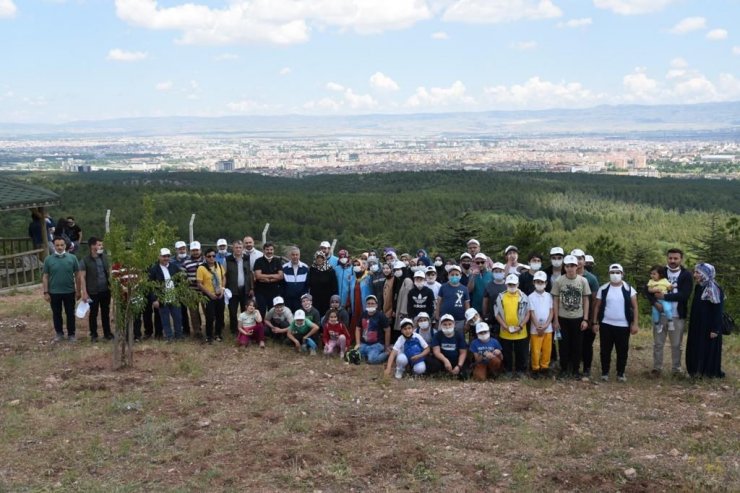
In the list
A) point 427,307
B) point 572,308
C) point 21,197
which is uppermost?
point 21,197

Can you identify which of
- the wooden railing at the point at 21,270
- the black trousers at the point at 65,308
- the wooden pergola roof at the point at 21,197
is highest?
the wooden pergola roof at the point at 21,197

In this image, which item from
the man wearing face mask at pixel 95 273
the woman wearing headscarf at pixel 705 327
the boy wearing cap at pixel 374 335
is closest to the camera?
the woman wearing headscarf at pixel 705 327

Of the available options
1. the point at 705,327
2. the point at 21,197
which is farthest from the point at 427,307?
the point at 21,197

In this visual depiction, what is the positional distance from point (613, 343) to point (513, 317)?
1.20 meters

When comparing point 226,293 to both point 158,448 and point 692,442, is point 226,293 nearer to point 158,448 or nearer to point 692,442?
point 158,448

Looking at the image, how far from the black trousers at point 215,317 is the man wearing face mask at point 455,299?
321 centimetres

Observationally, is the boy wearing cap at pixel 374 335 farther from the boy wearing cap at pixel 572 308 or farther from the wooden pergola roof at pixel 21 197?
the wooden pergola roof at pixel 21 197

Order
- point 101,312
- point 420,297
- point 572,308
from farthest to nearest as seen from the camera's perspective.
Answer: point 101,312 → point 420,297 → point 572,308

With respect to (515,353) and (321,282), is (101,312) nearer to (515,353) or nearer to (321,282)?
(321,282)

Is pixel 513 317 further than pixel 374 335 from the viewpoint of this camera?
No

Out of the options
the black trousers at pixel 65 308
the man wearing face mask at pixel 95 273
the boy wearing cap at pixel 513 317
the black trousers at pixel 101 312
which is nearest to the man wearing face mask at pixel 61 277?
the black trousers at pixel 65 308

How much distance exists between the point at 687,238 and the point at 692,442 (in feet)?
127

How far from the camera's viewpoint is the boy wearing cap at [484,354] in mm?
8617

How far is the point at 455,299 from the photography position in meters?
8.96
